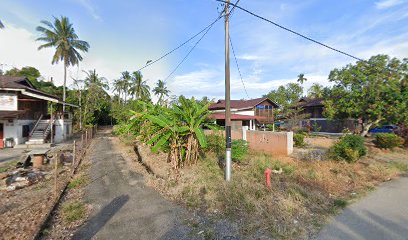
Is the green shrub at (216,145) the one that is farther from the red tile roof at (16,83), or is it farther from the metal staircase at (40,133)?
the red tile roof at (16,83)

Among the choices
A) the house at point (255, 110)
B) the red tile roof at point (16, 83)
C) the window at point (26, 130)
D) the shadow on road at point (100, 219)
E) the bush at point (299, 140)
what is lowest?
the shadow on road at point (100, 219)

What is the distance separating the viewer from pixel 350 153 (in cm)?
913

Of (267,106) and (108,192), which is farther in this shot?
(267,106)

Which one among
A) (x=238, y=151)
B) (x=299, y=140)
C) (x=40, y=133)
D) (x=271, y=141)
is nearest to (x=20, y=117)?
(x=40, y=133)

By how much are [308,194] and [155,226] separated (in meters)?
4.12

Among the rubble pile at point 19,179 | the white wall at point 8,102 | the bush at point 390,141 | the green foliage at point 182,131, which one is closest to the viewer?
the rubble pile at point 19,179

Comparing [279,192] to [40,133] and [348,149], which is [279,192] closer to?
[348,149]

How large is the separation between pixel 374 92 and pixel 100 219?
64.2 ft

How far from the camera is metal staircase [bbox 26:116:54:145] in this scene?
17031 millimetres

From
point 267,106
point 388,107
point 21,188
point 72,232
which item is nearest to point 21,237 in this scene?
point 72,232

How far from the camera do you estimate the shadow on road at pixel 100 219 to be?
392 cm

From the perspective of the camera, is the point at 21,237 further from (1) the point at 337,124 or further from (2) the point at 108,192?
(1) the point at 337,124

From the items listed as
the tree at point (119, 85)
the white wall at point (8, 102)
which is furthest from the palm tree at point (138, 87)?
the white wall at point (8, 102)

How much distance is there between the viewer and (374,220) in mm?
4391
